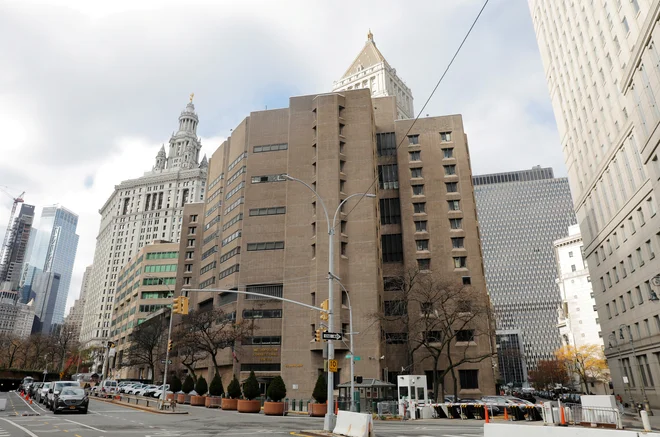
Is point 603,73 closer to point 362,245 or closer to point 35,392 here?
point 362,245

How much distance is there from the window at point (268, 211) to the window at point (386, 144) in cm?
2097

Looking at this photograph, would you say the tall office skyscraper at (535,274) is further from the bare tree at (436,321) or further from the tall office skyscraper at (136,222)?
the bare tree at (436,321)

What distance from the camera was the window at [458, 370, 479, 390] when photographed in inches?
2410

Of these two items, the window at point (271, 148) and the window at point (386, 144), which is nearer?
the window at point (271, 148)

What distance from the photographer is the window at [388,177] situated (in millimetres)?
74062

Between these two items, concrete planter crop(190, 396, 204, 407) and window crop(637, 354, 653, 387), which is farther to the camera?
concrete planter crop(190, 396, 204, 407)

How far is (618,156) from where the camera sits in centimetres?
4956

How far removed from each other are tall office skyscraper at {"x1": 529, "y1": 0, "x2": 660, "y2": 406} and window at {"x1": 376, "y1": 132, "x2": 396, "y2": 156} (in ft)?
86.3

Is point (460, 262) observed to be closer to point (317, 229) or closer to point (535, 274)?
point (317, 229)

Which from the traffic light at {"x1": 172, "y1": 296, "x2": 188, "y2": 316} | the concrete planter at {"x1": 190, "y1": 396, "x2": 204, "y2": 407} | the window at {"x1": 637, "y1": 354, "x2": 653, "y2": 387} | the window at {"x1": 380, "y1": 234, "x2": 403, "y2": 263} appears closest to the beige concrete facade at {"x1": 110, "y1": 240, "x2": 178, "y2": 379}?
the window at {"x1": 380, "y1": 234, "x2": 403, "y2": 263}

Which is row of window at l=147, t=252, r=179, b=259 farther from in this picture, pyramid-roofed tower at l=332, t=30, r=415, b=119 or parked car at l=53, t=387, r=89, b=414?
parked car at l=53, t=387, r=89, b=414

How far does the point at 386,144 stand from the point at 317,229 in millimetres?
25287

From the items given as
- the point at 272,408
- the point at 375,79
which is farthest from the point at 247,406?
the point at 375,79

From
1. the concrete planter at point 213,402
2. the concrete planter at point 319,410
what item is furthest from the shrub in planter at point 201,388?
the concrete planter at point 319,410
